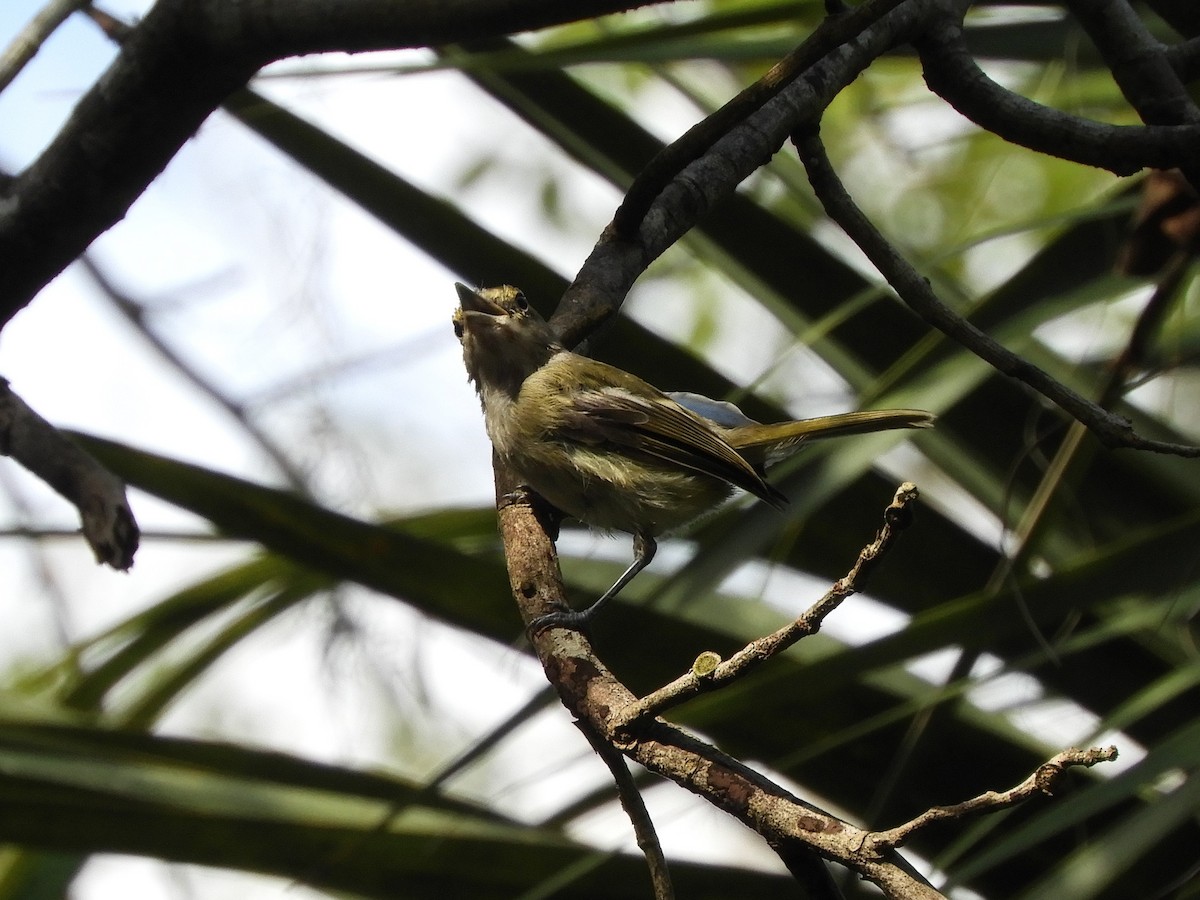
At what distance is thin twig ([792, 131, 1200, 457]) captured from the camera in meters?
1.75

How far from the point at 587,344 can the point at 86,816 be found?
54.2 inches

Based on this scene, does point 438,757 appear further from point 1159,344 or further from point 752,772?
point 752,772

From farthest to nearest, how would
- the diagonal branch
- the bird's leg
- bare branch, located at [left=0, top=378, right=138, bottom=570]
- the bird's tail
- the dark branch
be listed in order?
the bird's tail → the dark branch → the bird's leg → bare branch, located at [left=0, top=378, right=138, bottom=570] → the diagonal branch

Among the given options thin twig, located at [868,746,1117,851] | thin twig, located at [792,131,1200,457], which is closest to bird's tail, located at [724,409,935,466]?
thin twig, located at [792,131,1200,457]

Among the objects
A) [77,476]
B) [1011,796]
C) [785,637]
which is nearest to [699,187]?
[77,476]

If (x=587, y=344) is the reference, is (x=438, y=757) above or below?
above

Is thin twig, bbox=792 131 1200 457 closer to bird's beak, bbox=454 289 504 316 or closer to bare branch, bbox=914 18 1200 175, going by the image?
bare branch, bbox=914 18 1200 175

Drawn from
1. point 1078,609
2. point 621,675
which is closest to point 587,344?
point 621,675

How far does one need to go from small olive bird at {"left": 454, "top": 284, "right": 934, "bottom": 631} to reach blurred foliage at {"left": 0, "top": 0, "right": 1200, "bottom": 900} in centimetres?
11

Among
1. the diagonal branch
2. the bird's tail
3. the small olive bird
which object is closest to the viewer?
the diagonal branch

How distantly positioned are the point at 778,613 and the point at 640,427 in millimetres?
558

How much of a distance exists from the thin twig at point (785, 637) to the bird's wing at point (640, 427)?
157cm

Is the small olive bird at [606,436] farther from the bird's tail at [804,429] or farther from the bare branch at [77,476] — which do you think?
the bare branch at [77,476]

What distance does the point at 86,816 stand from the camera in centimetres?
242
